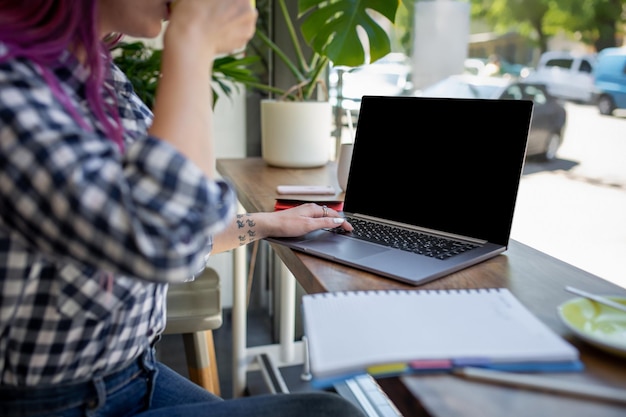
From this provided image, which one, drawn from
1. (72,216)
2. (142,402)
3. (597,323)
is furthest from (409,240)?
(72,216)

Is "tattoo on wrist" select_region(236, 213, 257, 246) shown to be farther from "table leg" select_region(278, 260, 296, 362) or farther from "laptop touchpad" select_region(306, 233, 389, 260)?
"table leg" select_region(278, 260, 296, 362)

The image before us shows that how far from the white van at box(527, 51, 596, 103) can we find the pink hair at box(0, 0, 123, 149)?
0.98 m

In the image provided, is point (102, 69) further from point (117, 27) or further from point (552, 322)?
point (552, 322)

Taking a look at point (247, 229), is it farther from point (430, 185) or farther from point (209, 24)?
point (209, 24)

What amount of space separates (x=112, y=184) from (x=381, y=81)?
Result: 1460 mm

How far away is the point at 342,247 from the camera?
927mm

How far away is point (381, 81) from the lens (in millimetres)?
1880

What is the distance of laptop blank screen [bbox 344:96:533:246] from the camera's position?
0.94m

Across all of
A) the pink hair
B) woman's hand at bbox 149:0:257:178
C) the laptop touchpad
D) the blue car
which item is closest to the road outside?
the blue car

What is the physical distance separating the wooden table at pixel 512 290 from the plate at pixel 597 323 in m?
0.02

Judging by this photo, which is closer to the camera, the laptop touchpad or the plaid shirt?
the plaid shirt

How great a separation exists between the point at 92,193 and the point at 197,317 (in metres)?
0.99

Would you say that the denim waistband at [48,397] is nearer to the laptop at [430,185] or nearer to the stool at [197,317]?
the laptop at [430,185]

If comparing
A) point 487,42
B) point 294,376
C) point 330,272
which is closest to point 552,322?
point 330,272
